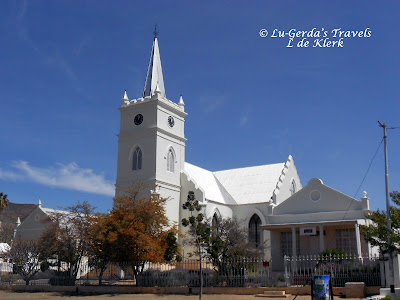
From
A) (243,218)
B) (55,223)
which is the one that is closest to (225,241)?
(55,223)

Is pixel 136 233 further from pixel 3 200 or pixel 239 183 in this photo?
pixel 3 200

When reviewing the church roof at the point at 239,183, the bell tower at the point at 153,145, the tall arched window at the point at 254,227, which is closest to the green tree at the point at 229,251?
the bell tower at the point at 153,145

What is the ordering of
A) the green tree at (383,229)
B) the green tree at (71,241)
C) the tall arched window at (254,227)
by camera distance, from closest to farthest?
the green tree at (383,229) → the green tree at (71,241) → the tall arched window at (254,227)

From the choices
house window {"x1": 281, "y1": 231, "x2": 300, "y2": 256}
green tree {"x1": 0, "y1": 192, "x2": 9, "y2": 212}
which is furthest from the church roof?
green tree {"x1": 0, "y1": 192, "x2": 9, "y2": 212}

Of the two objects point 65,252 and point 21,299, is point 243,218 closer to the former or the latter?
point 65,252

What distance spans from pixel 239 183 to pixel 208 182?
335 cm

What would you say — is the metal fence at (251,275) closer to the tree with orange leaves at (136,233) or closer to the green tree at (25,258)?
the tree with orange leaves at (136,233)

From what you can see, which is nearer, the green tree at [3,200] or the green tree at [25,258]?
the green tree at [25,258]

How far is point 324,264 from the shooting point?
84.6 ft

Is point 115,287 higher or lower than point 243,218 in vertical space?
lower

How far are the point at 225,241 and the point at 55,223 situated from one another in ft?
41.4

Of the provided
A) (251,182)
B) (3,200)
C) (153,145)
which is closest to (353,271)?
(153,145)

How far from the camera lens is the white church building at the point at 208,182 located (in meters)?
35.1

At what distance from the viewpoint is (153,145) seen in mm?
42656
